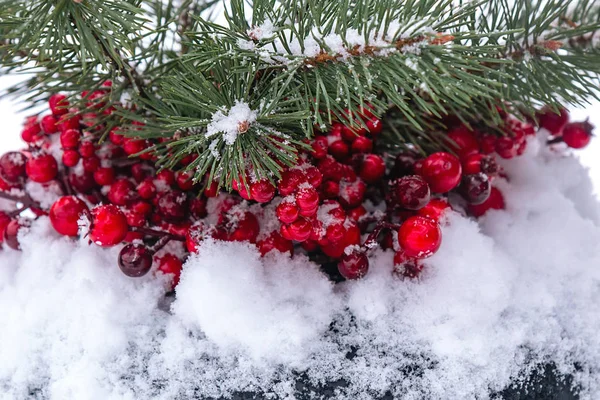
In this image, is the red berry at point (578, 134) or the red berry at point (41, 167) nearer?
the red berry at point (41, 167)

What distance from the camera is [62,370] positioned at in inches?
18.8

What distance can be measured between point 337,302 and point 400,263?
0.07 m

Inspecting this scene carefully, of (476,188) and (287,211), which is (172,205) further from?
(476,188)

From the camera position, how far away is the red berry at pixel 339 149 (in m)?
0.55

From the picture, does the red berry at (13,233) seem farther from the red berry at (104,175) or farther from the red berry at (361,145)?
the red berry at (361,145)

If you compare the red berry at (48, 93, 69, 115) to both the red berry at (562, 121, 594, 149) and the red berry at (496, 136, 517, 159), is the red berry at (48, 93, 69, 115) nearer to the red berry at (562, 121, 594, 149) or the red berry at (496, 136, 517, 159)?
the red berry at (496, 136, 517, 159)

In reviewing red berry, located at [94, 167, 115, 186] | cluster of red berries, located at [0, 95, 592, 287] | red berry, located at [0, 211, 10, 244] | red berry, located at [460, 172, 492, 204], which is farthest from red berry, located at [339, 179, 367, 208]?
red berry, located at [0, 211, 10, 244]

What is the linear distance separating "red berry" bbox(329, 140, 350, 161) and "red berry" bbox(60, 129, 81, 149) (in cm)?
25

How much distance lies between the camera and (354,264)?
0.50m

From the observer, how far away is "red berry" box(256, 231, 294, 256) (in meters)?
0.52

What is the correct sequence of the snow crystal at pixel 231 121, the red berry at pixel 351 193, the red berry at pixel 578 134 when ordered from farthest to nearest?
1. the red berry at pixel 578 134
2. the red berry at pixel 351 193
3. the snow crystal at pixel 231 121

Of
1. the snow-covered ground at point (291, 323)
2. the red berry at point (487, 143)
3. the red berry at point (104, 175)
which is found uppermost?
the red berry at point (487, 143)

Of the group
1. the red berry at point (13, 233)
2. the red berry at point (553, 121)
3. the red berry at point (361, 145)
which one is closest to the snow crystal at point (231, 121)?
the red berry at point (361, 145)

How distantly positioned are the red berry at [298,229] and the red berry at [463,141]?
0.22 m
